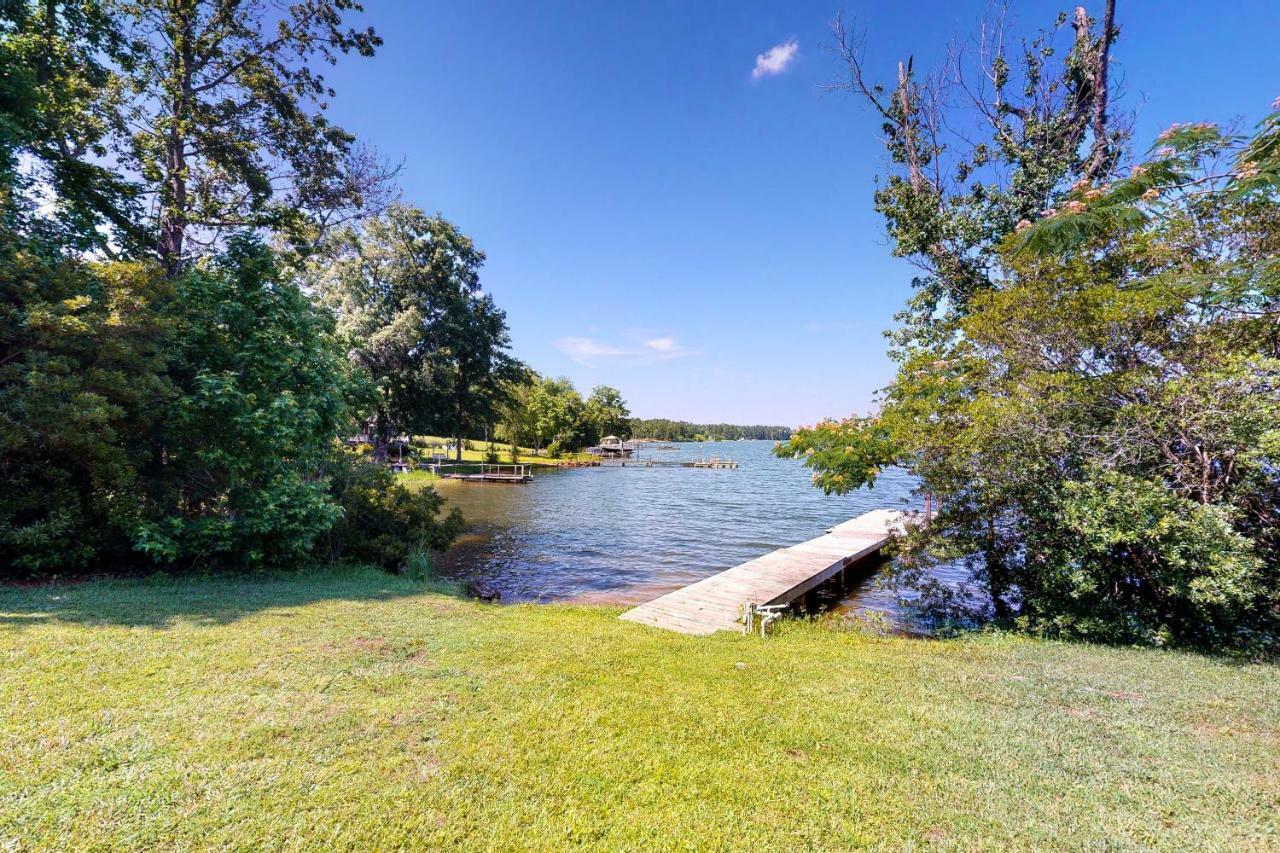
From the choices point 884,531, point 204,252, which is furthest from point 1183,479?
point 204,252

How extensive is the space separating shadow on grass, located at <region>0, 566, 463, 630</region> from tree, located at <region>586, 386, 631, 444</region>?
60694 millimetres

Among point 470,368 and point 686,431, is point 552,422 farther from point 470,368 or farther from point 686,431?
point 686,431

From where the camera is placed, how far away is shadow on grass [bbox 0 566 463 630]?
557 centimetres

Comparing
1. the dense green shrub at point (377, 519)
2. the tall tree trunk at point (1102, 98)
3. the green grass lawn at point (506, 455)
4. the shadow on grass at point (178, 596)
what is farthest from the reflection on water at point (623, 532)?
the green grass lawn at point (506, 455)

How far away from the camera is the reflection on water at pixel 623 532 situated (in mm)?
12359

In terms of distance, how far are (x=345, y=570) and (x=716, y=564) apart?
29.8 ft

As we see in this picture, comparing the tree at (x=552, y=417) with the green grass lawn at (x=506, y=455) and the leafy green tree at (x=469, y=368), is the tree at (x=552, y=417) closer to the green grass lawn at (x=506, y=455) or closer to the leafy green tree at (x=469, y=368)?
the green grass lawn at (x=506, y=455)

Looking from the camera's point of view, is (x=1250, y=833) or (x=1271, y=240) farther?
(x=1271, y=240)

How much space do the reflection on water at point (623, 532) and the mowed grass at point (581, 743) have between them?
4891 millimetres

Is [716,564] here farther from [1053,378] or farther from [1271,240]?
[1271,240]

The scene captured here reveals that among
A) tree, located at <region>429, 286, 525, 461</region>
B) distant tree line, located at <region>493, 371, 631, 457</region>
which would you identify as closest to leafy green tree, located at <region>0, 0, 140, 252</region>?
tree, located at <region>429, 286, 525, 461</region>

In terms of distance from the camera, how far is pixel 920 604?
9828mm

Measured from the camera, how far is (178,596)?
675 centimetres

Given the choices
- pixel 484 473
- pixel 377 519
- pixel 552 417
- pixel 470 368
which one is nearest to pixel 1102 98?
pixel 377 519
